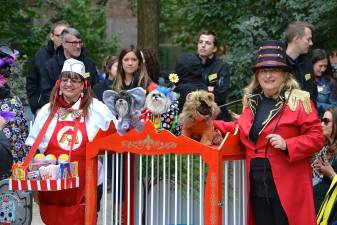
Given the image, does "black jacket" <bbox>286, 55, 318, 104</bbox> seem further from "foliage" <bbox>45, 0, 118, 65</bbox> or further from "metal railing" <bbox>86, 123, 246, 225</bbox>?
"foliage" <bbox>45, 0, 118, 65</bbox>

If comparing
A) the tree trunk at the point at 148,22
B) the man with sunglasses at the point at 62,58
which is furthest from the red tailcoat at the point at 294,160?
the tree trunk at the point at 148,22

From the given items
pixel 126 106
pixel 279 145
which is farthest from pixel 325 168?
pixel 126 106

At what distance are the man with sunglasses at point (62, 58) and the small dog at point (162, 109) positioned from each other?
5.60ft

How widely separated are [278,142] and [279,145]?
0.07 ft

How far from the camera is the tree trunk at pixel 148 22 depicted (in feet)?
42.8

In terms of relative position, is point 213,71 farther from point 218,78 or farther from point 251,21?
point 251,21

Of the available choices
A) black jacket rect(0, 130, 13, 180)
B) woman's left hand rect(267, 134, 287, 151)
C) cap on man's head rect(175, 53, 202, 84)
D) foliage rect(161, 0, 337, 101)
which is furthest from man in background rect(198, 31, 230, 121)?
black jacket rect(0, 130, 13, 180)

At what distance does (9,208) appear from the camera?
→ 280 inches

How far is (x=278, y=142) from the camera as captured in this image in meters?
5.80

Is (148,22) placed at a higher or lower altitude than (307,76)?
higher

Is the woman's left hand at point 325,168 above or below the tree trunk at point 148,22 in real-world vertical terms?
below

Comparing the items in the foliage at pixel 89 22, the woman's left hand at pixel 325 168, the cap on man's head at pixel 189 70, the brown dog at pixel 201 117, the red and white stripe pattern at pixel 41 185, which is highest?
the foliage at pixel 89 22

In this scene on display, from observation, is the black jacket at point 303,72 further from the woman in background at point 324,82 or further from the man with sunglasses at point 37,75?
the man with sunglasses at point 37,75

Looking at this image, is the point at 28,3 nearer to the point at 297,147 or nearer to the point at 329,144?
the point at 329,144
